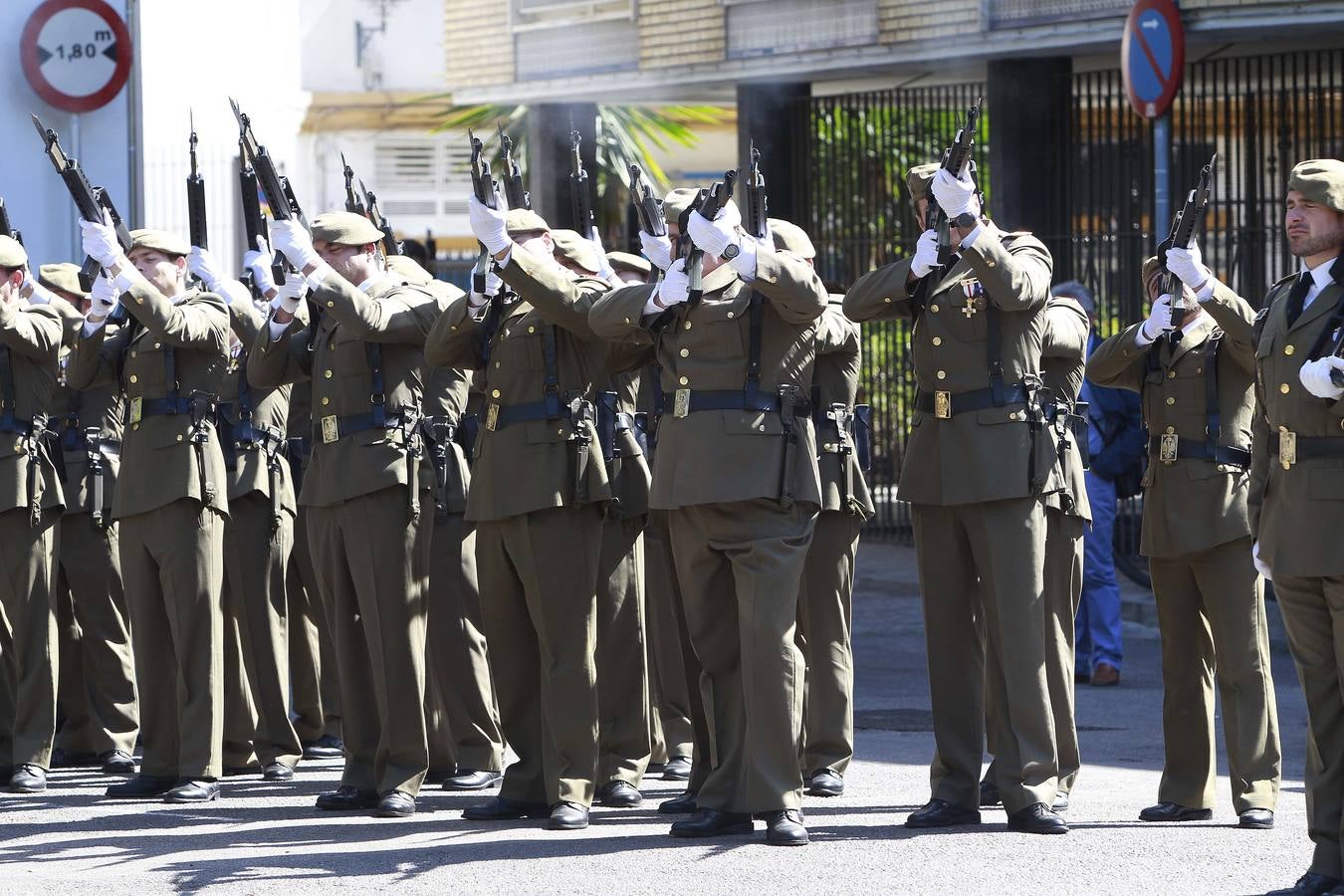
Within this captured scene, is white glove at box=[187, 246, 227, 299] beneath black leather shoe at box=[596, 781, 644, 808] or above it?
above

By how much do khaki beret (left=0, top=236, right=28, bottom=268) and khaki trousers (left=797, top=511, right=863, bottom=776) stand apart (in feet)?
11.3

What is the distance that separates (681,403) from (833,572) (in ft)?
4.57

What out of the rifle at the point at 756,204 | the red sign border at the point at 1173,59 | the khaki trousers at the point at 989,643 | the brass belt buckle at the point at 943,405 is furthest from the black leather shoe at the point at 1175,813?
the red sign border at the point at 1173,59

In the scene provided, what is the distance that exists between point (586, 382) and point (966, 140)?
1.72 m

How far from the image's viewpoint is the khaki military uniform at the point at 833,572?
8.17 metres

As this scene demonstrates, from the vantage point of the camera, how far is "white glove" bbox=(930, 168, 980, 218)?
6949 millimetres

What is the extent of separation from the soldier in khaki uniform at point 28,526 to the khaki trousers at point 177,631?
25.6 inches

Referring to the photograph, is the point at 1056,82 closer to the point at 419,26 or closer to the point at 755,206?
the point at 755,206

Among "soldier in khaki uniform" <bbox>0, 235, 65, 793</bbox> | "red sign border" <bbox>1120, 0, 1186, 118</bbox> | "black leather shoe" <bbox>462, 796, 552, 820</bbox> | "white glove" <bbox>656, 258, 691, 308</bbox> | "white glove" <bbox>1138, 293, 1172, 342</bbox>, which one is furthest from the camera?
"red sign border" <bbox>1120, 0, 1186, 118</bbox>

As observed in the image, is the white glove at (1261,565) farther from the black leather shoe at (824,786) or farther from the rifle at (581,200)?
the rifle at (581,200)

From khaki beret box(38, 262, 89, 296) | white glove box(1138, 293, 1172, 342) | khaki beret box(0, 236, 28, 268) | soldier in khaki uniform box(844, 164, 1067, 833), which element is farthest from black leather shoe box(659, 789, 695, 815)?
khaki beret box(38, 262, 89, 296)

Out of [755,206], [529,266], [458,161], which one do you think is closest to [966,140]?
[755,206]

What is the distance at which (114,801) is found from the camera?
327 inches

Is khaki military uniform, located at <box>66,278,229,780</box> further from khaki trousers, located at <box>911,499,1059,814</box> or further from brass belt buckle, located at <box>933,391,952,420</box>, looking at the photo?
brass belt buckle, located at <box>933,391,952,420</box>
